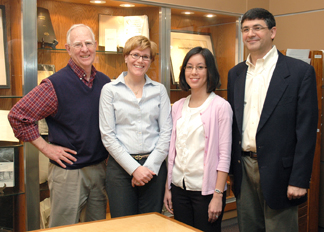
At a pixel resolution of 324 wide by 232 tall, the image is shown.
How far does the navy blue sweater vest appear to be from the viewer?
2195mm

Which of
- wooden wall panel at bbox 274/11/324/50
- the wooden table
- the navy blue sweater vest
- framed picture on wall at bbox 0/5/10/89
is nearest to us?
the wooden table

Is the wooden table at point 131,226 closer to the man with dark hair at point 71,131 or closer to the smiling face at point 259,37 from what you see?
the man with dark hair at point 71,131

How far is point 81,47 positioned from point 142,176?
3.21ft

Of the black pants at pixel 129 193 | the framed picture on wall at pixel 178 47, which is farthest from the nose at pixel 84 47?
the framed picture on wall at pixel 178 47

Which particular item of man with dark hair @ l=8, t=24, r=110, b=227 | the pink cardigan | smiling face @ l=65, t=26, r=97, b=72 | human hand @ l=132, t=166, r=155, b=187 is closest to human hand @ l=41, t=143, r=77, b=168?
man with dark hair @ l=8, t=24, r=110, b=227

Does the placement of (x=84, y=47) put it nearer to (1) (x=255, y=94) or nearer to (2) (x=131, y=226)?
(1) (x=255, y=94)

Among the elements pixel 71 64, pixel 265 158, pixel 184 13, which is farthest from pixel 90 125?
pixel 184 13

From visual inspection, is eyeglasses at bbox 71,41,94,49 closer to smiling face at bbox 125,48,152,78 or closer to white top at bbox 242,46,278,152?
smiling face at bbox 125,48,152,78

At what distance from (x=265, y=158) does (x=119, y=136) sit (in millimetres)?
→ 947

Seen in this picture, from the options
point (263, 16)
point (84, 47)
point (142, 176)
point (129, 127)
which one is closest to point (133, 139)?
point (129, 127)

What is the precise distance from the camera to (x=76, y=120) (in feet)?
7.23

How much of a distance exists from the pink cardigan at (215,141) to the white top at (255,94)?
125mm

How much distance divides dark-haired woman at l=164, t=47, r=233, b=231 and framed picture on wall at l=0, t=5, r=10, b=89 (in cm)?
134

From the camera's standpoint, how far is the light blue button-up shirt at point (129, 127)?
7.08 feet
